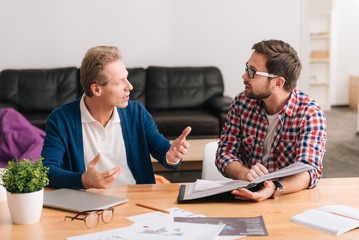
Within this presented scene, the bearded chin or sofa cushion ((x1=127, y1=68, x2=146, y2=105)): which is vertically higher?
the bearded chin

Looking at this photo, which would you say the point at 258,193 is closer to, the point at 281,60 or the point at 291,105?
the point at 291,105

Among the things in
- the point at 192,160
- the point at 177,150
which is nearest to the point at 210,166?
the point at 177,150

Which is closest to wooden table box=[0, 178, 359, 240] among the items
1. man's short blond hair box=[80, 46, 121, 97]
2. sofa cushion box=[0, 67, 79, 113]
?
man's short blond hair box=[80, 46, 121, 97]

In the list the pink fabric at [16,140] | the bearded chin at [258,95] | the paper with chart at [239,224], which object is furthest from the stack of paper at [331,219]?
the pink fabric at [16,140]

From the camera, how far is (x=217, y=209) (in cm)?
157

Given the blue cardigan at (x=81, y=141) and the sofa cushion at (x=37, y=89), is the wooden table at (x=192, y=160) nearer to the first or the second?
the blue cardigan at (x=81, y=141)

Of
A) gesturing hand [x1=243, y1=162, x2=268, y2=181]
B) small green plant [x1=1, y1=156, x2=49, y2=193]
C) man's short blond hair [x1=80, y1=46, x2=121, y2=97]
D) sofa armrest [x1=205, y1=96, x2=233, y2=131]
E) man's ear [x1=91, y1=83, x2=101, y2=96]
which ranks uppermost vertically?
man's short blond hair [x1=80, y1=46, x2=121, y2=97]

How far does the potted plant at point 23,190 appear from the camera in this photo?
143cm

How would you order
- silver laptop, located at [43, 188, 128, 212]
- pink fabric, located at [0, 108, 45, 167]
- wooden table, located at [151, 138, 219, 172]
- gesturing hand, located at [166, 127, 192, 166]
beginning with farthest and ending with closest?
wooden table, located at [151, 138, 219, 172]
pink fabric, located at [0, 108, 45, 167]
gesturing hand, located at [166, 127, 192, 166]
silver laptop, located at [43, 188, 128, 212]

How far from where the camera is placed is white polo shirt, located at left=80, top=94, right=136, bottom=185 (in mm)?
2168

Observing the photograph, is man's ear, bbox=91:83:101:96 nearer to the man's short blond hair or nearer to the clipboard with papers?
the man's short blond hair

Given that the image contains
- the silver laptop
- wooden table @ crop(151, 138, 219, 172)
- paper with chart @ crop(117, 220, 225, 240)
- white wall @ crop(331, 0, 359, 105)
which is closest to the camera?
paper with chart @ crop(117, 220, 225, 240)

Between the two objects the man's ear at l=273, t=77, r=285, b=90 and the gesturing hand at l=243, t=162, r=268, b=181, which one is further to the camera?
the man's ear at l=273, t=77, r=285, b=90

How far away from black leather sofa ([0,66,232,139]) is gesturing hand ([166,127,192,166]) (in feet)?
10.5
